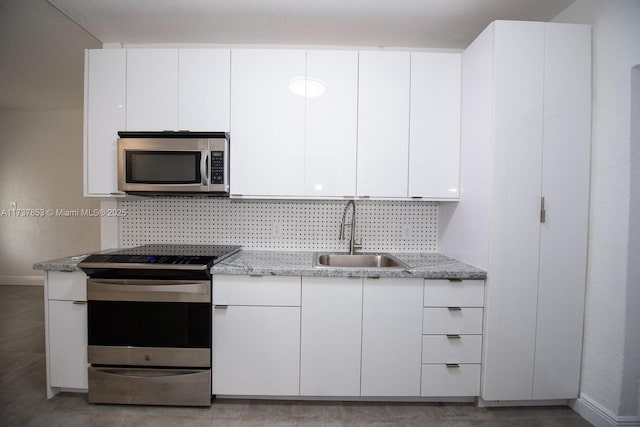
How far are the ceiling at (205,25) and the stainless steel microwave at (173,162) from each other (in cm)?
56

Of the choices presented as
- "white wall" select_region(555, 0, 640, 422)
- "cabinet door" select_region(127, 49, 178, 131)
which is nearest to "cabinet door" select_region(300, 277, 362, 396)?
"white wall" select_region(555, 0, 640, 422)

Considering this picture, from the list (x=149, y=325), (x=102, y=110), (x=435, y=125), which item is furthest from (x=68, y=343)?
(x=435, y=125)

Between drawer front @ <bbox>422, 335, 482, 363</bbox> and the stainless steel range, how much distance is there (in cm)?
141

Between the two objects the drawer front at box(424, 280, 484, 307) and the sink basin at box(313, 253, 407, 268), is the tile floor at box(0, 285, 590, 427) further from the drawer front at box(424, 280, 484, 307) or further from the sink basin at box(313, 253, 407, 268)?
the sink basin at box(313, 253, 407, 268)

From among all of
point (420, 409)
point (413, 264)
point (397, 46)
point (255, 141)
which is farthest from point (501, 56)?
point (420, 409)

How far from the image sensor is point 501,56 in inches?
65.3

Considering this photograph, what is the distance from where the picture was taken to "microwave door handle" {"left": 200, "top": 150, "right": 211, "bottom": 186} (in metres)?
1.87

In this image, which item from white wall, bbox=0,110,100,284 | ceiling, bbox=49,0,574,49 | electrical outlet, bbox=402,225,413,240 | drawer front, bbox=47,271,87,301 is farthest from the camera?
electrical outlet, bbox=402,225,413,240

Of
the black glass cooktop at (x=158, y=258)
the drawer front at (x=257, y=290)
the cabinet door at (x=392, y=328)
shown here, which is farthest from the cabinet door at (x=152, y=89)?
the cabinet door at (x=392, y=328)

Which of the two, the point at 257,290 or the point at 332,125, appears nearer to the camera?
the point at 257,290

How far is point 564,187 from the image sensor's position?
65.6 inches

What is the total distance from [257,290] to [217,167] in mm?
888

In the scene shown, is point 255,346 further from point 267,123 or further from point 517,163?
point 517,163

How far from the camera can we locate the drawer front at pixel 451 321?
173cm
